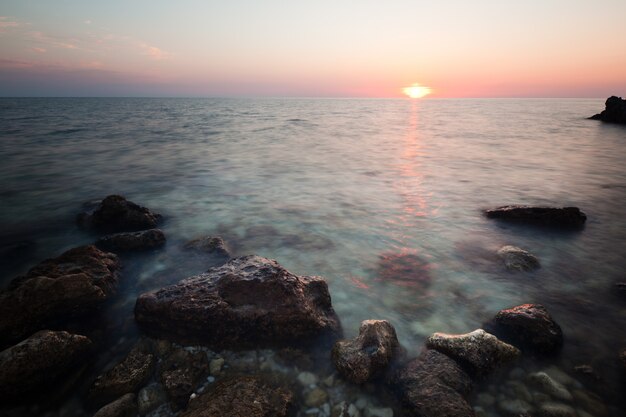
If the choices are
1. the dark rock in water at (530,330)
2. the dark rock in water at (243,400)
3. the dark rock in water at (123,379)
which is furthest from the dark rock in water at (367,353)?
the dark rock in water at (123,379)

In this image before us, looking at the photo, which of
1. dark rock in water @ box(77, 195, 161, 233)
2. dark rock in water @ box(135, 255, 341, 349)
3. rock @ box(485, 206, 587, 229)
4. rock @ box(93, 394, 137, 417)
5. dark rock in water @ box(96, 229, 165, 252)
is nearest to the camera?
rock @ box(93, 394, 137, 417)

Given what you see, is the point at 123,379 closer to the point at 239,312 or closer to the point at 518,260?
the point at 239,312

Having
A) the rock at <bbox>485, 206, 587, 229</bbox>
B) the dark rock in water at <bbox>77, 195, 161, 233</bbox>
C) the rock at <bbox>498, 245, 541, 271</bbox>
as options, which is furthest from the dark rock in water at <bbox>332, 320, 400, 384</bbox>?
the rock at <bbox>485, 206, 587, 229</bbox>

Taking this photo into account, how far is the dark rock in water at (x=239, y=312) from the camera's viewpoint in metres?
3.50

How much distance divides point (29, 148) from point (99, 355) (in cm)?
2058

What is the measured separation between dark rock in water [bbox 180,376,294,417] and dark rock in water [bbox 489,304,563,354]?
101 inches

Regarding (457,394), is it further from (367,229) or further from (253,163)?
(253,163)

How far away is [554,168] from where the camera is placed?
46.0 ft

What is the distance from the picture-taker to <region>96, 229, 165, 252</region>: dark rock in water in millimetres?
5703

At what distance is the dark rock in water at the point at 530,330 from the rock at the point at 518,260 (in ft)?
4.93

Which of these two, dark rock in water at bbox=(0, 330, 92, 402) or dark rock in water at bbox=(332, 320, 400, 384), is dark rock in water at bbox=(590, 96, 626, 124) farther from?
dark rock in water at bbox=(0, 330, 92, 402)

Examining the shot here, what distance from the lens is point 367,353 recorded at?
10.4 feet

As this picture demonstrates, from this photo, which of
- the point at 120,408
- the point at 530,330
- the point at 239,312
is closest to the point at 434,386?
the point at 530,330

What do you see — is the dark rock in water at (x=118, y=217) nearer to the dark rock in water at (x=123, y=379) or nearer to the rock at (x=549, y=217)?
the dark rock in water at (x=123, y=379)
